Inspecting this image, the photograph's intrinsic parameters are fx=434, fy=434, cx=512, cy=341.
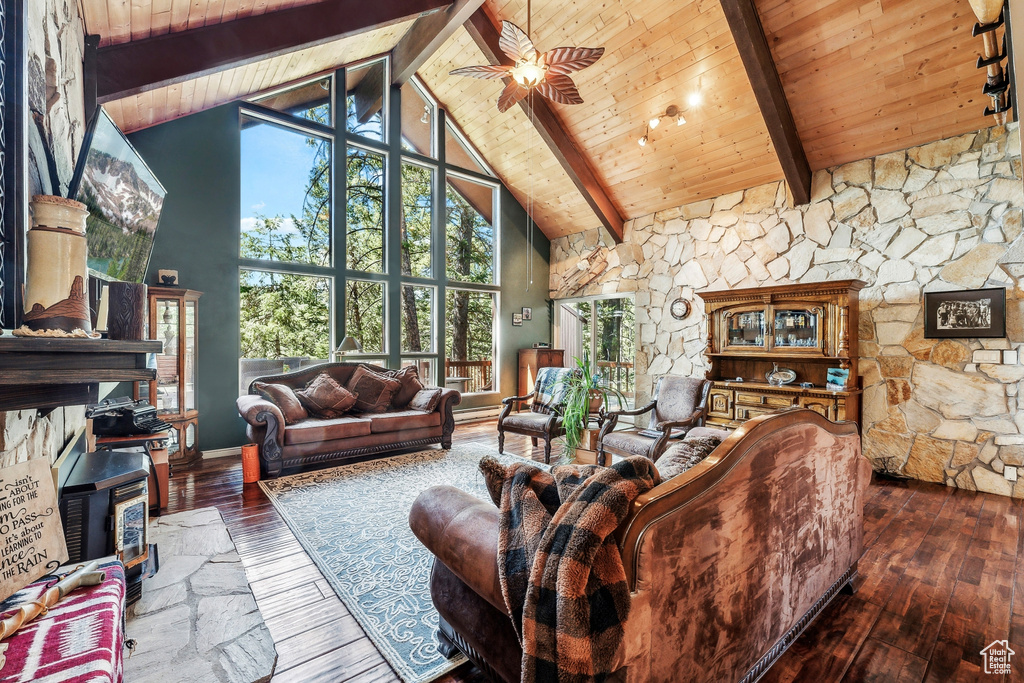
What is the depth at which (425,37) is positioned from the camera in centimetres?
503

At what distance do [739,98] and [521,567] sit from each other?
198 inches

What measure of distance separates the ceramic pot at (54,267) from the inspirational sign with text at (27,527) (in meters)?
0.39

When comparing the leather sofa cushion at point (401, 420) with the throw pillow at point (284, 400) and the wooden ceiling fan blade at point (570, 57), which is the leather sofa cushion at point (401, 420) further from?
the wooden ceiling fan blade at point (570, 57)

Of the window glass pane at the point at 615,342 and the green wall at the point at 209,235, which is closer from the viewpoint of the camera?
the green wall at the point at 209,235

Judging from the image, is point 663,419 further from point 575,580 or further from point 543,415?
point 575,580

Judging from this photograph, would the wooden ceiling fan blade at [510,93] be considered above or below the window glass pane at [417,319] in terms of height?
above

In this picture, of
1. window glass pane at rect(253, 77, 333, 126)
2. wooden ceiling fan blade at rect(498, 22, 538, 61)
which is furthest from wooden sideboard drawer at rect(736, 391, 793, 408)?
window glass pane at rect(253, 77, 333, 126)

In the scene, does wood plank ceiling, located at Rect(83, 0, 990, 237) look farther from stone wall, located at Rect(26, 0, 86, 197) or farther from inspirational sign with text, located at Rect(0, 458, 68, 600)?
inspirational sign with text, located at Rect(0, 458, 68, 600)

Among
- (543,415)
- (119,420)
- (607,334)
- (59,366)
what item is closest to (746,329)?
(543,415)

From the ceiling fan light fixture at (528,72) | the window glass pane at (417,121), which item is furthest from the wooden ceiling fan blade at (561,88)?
the window glass pane at (417,121)

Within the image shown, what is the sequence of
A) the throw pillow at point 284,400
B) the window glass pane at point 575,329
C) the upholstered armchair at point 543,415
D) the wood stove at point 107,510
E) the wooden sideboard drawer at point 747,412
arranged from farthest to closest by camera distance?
the window glass pane at point 575,329, the wooden sideboard drawer at point 747,412, the upholstered armchair at point 543,415, the throw pillow at point 284,400, the wood stove at point 107,510

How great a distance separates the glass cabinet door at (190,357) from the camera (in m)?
4.22

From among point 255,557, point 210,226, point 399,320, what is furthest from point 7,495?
point 399,320

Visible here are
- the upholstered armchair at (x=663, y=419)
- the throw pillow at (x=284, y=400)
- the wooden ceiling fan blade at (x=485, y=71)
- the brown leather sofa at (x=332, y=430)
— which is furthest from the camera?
the throw pillow at (x=284, y=400)
